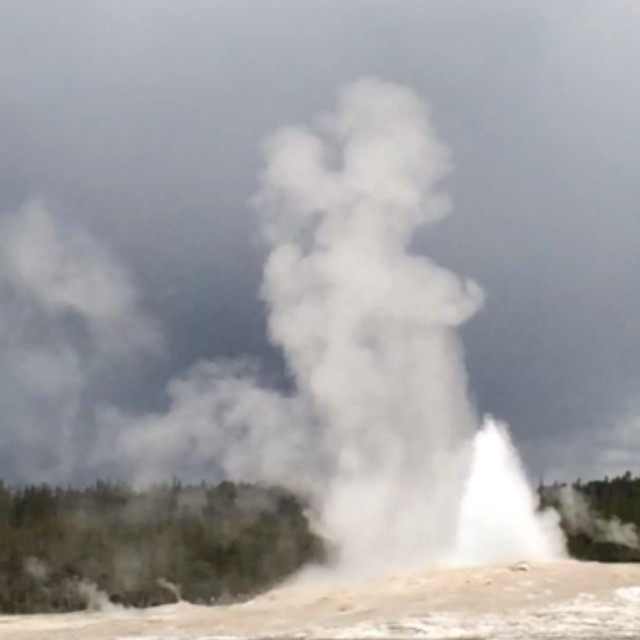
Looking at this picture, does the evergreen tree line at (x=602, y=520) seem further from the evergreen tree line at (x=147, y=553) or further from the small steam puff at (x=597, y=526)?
the evergreen tree line at (x=147, y=553)

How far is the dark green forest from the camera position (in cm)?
8350

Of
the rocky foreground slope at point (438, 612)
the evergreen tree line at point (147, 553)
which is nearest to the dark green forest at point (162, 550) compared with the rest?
the evergreen tree line at point (147, 553)

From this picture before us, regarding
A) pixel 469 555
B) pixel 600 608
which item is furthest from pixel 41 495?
pixel 600 608

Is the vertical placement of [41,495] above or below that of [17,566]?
above

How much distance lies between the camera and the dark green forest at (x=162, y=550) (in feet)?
274

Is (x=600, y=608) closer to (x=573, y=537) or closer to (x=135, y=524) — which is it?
(x=573, y=537)

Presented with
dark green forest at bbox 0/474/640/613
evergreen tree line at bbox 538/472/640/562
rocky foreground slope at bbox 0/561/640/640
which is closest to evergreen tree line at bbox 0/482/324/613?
dark green forest at bbox 0/474/640/613

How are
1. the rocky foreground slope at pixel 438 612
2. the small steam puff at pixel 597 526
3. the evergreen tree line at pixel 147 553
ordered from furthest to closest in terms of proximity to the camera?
the small steam puff at pixel 597 526, the evergreen tree line at pixel 147 553, the rocky foreground slope at pixel 438 612

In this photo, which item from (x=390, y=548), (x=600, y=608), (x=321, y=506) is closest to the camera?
(x=600, y=608)

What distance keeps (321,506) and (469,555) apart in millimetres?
32127

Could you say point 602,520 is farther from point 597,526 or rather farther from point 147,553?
point 147,553

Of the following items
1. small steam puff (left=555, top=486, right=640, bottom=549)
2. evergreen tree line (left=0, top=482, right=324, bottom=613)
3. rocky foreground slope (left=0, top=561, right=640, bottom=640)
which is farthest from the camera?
small steam puff (left=555, top=486, right=640, bottom=549)

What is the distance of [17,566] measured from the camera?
87.2 meters

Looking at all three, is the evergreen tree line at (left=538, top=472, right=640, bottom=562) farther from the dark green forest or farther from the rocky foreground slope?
the rocky foreground slope
